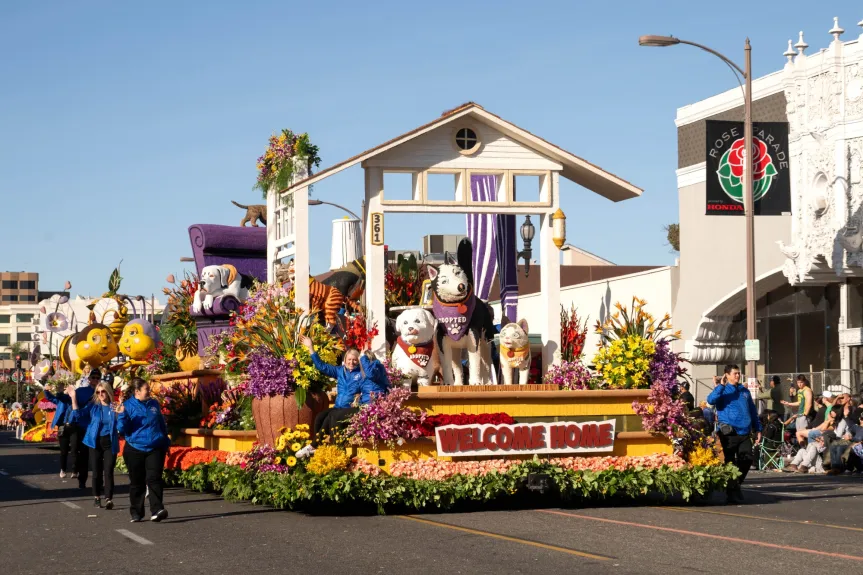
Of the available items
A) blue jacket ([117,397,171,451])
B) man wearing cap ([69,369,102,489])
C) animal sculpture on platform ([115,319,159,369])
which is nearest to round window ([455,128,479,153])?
blue jacket ([117,397,171,451])

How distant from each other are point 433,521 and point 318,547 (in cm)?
256

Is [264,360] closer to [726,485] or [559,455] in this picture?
[559,455]

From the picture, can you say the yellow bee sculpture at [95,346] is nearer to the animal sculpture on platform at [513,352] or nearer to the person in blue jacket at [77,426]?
the person in blue jacket at [77,426]

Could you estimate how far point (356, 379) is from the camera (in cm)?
1588

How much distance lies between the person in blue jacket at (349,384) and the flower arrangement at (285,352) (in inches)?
7.8

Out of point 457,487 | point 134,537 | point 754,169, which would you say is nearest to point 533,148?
point 457,487

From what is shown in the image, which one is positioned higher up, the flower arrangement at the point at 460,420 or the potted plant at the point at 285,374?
the potted plant at the point at 285,374

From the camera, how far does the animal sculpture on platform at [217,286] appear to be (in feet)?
78.9

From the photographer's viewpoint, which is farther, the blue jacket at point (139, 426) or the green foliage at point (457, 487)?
the blue jacket at point (139, 426)

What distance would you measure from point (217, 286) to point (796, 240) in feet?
57.3

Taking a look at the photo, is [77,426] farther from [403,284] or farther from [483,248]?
[483,248]

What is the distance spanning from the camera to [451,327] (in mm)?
17812

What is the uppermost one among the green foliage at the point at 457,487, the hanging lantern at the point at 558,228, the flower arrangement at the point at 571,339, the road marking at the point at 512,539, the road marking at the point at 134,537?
the hanging lantern at the point at 558,228

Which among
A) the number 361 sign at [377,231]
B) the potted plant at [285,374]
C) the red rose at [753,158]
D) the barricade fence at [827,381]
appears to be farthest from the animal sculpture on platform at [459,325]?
the barricade fence at [827,381]
